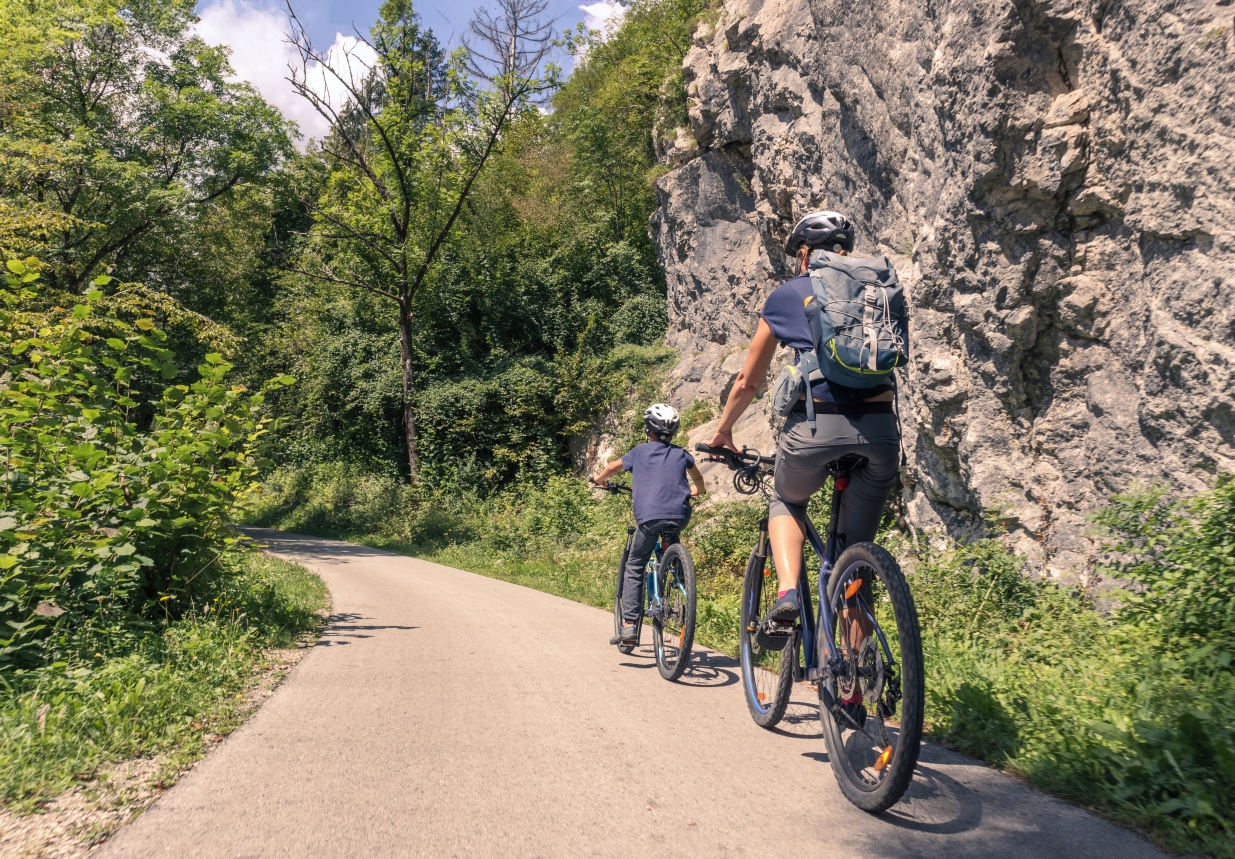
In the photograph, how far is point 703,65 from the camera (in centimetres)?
1905

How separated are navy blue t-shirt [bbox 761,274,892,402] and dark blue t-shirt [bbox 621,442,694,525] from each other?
2.34 meters

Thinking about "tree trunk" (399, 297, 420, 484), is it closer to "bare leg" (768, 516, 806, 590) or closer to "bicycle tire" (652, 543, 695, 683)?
"bicycle tire" (652, 543, 695, 683)

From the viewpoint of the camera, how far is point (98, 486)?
4789 millimetres

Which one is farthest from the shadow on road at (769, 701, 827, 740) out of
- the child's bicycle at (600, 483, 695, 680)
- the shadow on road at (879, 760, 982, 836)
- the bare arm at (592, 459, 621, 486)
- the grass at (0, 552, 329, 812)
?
the grass at (0, 552, 329, 812)

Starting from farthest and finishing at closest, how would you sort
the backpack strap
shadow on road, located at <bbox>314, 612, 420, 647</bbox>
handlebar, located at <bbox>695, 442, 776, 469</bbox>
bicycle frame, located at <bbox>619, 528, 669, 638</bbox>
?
shadow on road, located at <bbox>314, 612, 420, 647</bbox>, bicycle frame, located at <bbox>619, 528, 669, 638</bbox>, handlebar, located at <bbox>695, 442, 776, 469</bbox>, the backpack strap

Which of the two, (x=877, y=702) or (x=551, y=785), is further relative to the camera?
→ (x=551, y=785)

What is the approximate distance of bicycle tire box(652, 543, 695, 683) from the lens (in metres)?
5.14

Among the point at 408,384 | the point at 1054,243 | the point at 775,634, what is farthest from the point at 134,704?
the point at 408,384

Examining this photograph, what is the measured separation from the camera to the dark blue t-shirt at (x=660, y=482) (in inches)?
227

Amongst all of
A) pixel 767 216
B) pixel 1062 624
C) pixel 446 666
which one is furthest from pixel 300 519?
pixel 1062 624

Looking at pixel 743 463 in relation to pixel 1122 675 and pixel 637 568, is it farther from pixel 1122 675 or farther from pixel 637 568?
pixel 1122 675

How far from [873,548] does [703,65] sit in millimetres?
18521

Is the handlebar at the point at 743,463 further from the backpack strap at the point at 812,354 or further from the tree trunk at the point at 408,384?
the tree trunk at the point at 408,384

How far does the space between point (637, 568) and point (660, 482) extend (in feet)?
2.34
